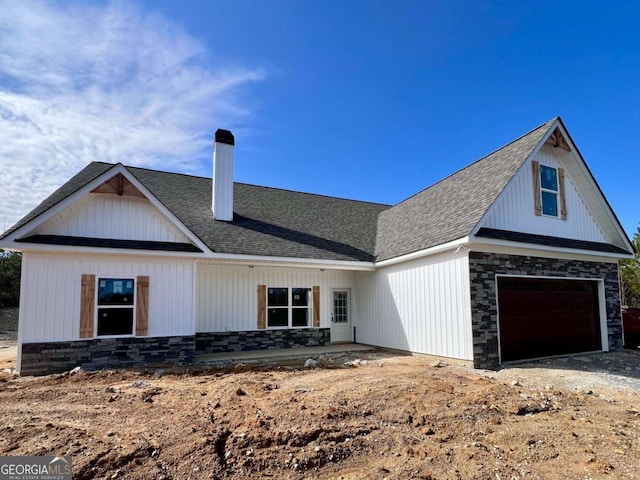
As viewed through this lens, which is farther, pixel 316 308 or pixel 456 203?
pixel 316 308

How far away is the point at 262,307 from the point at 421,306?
5.13 m

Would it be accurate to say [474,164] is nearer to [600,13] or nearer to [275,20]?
[600,13]

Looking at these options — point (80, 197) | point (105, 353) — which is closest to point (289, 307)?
point (105, 353)

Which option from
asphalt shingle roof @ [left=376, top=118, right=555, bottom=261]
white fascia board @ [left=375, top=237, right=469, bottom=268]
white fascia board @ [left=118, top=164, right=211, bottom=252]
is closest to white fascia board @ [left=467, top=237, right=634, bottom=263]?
white fascia board @ [left=375, top=237, right=469, bottom=268]

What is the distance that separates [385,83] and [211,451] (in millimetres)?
14135

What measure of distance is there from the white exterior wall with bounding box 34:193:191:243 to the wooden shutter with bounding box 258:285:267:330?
3334mm

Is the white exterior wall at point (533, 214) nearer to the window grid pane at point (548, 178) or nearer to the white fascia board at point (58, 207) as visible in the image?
the window grid pane at point (548, 178)

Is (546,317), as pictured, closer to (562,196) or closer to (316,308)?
(562,196)

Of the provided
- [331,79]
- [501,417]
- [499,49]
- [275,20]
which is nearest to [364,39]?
[331,79]

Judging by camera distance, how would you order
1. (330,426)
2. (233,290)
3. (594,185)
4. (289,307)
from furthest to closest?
1. (289,307)
2. (233,290)
3. (594,185)
4. (330,426)

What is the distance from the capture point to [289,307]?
44.3 ft

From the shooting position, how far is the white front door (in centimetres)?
1434

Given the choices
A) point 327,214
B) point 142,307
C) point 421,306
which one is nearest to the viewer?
point 142,307

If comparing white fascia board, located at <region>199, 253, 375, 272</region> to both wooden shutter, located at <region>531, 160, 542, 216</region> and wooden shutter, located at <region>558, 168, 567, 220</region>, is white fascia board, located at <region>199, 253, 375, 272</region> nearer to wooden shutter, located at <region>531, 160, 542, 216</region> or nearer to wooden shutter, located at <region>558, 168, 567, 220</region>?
wooden shutter, located at <region>531, 160, 542, 216</region>
